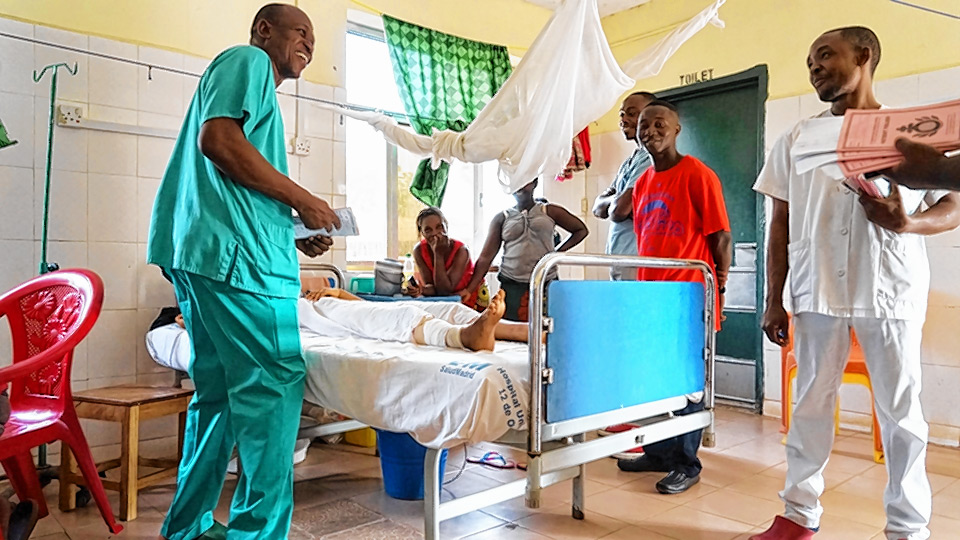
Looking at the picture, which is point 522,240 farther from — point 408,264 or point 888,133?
point 888,133

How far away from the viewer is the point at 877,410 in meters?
1.96

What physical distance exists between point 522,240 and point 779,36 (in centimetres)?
210

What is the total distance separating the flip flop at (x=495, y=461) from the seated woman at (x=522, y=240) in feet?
2.91

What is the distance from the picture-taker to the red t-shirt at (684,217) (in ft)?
8.67

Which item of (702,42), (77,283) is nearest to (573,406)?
(77,283)

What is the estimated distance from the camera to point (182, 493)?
2.00m

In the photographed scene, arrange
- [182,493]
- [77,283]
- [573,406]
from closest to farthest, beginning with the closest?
[573,406] → [182,493] → [77,283]

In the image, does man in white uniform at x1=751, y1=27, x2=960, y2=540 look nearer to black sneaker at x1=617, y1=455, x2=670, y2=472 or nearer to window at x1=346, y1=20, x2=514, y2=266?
black sneaker at x1=617, y1=455, x2=670, y2=472

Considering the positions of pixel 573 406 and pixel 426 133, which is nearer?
pixel 573 406

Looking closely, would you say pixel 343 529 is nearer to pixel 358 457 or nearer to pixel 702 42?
pixel 358 457

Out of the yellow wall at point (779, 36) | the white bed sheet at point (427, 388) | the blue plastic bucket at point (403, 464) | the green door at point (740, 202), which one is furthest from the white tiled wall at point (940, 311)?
the blue plastic bucket at point (403, 464)

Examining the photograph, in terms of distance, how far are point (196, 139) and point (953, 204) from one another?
2167 millimetres

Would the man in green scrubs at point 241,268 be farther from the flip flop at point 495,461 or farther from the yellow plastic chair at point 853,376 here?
the yellow plastic chair at point 853,376

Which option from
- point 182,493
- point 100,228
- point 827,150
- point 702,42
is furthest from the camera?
point 702,42
